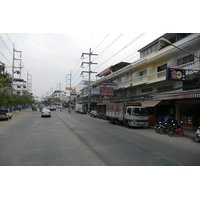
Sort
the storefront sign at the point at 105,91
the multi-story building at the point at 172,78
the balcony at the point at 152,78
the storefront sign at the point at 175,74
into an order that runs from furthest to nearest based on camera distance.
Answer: the storefront sign at the point at 105,91 < the balcony at the point at 152,78 < the multi-story building at the point at 172,78 < the storefront sign at the point at 175,74

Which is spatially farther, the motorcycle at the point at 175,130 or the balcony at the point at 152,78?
the balcony at the point at 152,78

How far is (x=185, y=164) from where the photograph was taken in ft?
21.0

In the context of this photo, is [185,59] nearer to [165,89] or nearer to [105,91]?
[165,89]

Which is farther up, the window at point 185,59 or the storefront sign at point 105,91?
the window at point 185,59

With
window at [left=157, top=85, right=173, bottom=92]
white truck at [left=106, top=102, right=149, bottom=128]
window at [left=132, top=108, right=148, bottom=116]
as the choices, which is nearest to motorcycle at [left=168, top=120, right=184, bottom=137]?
white truck at [left=106, top=102, right=149, bottom=128]

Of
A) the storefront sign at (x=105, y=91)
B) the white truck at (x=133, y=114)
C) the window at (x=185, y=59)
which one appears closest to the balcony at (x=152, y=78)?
the window at (x=185, y=59)

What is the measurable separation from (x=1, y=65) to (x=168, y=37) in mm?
18747

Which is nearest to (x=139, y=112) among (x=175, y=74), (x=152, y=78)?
(x=175, y=74)

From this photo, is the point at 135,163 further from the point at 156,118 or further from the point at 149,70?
the point at 149,70

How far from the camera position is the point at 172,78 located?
14.9 m

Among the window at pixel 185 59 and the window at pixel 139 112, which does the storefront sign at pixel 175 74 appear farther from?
the window at pixel 139 112

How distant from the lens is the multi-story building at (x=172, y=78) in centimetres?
1541

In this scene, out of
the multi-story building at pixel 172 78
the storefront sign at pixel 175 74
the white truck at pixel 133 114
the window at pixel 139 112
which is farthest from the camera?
the window at pixel 139 112

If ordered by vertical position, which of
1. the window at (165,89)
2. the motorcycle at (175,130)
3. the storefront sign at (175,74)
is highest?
the storefront sign at (175,74)
